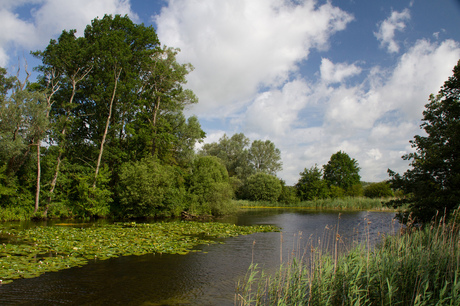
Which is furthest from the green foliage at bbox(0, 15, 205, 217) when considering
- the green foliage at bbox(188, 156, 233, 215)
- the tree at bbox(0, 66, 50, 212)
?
the green foliage at bbox(188, 156, 233, 215)

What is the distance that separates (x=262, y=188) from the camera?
207 ft

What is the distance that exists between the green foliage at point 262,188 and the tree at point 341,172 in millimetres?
20867

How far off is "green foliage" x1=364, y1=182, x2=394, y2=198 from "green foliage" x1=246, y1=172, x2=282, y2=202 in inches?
913

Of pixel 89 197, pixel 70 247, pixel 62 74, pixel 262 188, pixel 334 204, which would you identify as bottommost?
pixel 334 204

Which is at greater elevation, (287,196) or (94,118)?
(94,118)

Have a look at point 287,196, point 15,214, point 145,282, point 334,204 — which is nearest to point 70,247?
point 145,282

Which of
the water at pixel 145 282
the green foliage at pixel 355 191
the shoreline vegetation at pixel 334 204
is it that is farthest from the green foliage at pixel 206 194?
the green foliage at pixel 355 191

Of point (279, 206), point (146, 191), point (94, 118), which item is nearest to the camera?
point (146, 191)

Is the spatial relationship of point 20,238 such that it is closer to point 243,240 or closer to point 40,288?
point 40,288

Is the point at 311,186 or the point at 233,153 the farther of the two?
the point at 233,153

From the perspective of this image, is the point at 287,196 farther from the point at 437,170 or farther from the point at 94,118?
the point at 437,170

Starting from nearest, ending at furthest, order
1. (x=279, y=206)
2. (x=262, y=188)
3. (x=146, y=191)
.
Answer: (x=146, y=191) < (x=279, y=206) < (x=262, y=188)

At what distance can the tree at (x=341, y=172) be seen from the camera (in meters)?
77.7

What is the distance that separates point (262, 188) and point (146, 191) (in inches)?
1551
